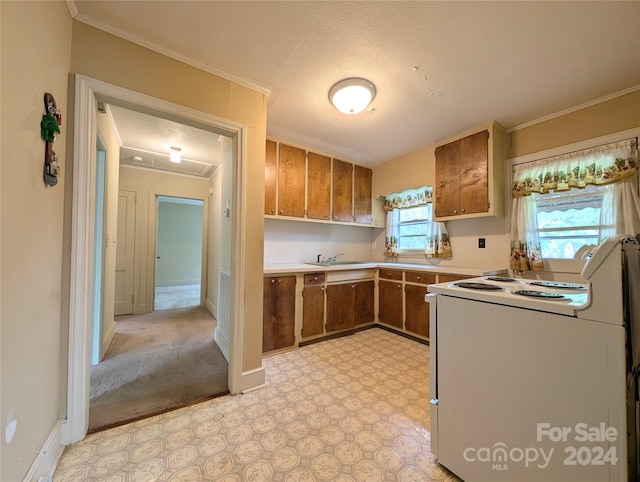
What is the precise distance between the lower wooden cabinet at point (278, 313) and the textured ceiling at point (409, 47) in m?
1.82

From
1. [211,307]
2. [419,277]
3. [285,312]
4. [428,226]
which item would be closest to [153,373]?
[285,312]

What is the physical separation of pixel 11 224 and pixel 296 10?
5.57ft

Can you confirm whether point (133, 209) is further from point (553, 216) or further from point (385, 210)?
point (553, 216)

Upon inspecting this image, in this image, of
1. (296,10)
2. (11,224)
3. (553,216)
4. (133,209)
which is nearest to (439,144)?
(553,216)

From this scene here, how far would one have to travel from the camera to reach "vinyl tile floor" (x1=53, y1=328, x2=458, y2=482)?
1.21 metres

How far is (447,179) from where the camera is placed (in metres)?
2.93

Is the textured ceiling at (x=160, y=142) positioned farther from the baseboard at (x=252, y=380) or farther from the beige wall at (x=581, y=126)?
the beige wall at (x=581, y=126)

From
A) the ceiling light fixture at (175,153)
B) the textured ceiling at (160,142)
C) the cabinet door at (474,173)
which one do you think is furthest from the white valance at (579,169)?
the ceiling light fixture at (175,153)

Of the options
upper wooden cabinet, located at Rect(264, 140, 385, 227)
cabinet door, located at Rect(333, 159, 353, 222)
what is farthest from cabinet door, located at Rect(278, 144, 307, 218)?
cabinet door, located at Rect(333, 159, 353, 222)

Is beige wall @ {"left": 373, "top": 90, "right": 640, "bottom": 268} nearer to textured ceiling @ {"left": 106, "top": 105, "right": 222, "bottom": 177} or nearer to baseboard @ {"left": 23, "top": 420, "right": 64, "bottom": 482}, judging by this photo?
textured ceiling @ {"left": 106, "top": 105, "right": 222, "bottom": 177}

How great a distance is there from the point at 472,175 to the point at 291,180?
6.91 feet

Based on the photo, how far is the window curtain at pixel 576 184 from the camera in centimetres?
198

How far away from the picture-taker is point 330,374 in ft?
7.11

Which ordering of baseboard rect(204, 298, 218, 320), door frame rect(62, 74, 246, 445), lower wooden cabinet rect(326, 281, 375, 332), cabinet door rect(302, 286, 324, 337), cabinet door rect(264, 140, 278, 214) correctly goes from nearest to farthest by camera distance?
door frame rect(62, 74, 246, 445) < cabinet door rect(302, 286, 324, 337) < cabinet door rect(264, 140, 278, 214) < lower wooden cabinet rect(326, 281, 375, 332) < baseboard rect(204, 298, 218, 320)
